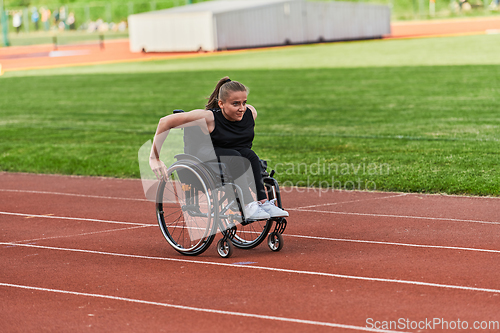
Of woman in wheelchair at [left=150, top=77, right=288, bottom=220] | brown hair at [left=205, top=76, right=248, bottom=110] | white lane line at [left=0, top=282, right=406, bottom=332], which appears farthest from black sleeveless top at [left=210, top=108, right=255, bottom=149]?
white lane line at [left=0, top=282, right=406, bottom=332]

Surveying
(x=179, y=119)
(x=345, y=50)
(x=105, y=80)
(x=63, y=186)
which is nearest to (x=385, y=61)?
(x=345, y=50)

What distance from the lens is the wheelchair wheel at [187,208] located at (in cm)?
580

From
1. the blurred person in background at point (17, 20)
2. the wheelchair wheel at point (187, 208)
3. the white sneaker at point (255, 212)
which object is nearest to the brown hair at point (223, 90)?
the wheelchair wheel at point (187, 208)

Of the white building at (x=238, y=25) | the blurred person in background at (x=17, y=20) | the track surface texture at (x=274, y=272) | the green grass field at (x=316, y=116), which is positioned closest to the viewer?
the track surface texture at (x=274, y=272)

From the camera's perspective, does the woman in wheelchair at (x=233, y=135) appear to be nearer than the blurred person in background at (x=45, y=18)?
Yes

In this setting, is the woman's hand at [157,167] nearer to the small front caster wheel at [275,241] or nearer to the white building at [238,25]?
the small front caster wheel at [275,241]

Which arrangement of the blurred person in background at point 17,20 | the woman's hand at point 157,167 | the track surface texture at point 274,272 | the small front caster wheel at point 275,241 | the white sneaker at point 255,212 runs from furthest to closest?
1. the blurred person in background at point 17,20
2. the small front caster wheel at point 275,241
3. the woman's hand at point 157,167
4. the white sneaker at point 255,212
5. the track surface texture at point 274,272

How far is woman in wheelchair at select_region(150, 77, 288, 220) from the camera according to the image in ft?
18.7

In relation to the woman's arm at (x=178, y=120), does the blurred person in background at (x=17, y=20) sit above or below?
above

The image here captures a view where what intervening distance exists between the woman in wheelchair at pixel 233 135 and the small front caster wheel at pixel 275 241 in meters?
0.40

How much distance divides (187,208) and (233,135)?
0.84 meters

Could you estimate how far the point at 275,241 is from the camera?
6086 mm

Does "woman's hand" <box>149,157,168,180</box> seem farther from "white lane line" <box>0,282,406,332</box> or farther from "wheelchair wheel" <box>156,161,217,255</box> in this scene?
"white lane line" <box>0,282,406,332</box>

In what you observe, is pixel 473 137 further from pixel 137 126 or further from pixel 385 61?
pixel 385 61
